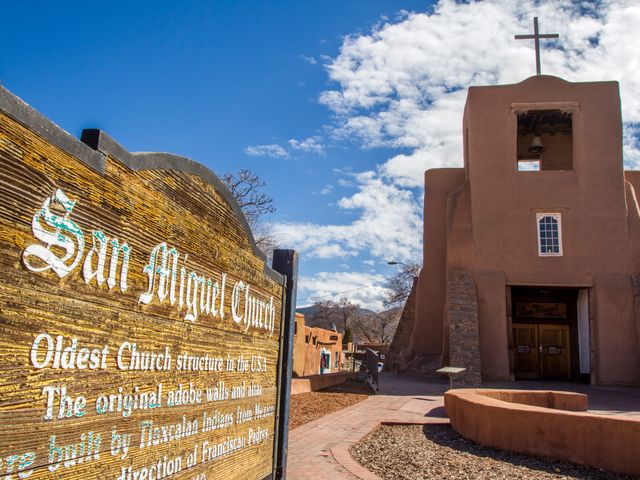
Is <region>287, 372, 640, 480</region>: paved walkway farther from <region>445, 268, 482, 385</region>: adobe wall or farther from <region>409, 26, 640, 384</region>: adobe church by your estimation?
<region>409, 26, 640, 384</region>: adobe church

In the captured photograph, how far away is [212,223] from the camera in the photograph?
2824mm

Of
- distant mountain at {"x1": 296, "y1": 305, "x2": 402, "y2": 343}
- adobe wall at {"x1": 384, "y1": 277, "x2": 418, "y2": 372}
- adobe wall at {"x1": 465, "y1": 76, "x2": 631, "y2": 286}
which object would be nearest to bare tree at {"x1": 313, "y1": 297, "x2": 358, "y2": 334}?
distant mountain at {"x1": 296, "y1": 305, "x2": 402, "y2": 343}

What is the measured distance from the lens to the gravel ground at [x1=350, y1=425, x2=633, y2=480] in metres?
6.12

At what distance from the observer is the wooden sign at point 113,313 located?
1.57m

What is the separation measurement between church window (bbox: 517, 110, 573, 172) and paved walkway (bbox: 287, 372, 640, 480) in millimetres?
9995

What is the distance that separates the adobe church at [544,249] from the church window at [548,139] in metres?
0.36

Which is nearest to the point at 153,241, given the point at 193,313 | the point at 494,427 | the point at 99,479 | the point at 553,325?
the point at 193,313

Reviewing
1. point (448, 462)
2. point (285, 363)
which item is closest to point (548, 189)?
point (448, 462)

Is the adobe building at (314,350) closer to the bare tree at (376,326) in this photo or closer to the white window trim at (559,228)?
the white window trim at (559,228)

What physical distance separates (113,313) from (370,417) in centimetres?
919

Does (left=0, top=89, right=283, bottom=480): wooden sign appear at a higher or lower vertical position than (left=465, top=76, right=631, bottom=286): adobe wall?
lower

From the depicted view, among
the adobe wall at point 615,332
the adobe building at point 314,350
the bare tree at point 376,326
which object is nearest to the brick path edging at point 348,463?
the adobe building at point 314,350

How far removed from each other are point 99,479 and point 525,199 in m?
20.2

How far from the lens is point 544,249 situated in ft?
65.2
